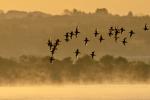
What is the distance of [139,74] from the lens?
127 meters

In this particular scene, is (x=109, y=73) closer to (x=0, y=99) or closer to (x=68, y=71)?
(x=68, y=71)

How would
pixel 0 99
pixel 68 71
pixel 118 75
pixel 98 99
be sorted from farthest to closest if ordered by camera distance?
pixel 118 75 < pixel 68 71 < pixel 98 99 < pixel 0 99

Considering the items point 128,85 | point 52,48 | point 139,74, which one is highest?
point 52,48

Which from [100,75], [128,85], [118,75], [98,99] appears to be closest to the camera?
[98,99]

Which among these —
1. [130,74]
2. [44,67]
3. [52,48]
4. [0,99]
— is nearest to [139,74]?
[130,74]

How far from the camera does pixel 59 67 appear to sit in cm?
12631

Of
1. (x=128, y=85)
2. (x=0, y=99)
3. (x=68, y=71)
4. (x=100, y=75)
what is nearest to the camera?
(x=0, y=99)

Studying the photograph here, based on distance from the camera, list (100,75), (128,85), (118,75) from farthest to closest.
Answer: (128,85), (118,75), (100,75)

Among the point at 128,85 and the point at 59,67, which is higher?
the point at 59,67

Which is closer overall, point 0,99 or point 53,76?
point 0,99

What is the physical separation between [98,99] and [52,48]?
75.2 metres

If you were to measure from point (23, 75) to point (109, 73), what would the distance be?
15763 mm

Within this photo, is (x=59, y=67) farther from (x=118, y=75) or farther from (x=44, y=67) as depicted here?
(x=118, y=75)

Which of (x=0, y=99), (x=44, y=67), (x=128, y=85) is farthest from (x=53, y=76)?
(x=128, y=85)
